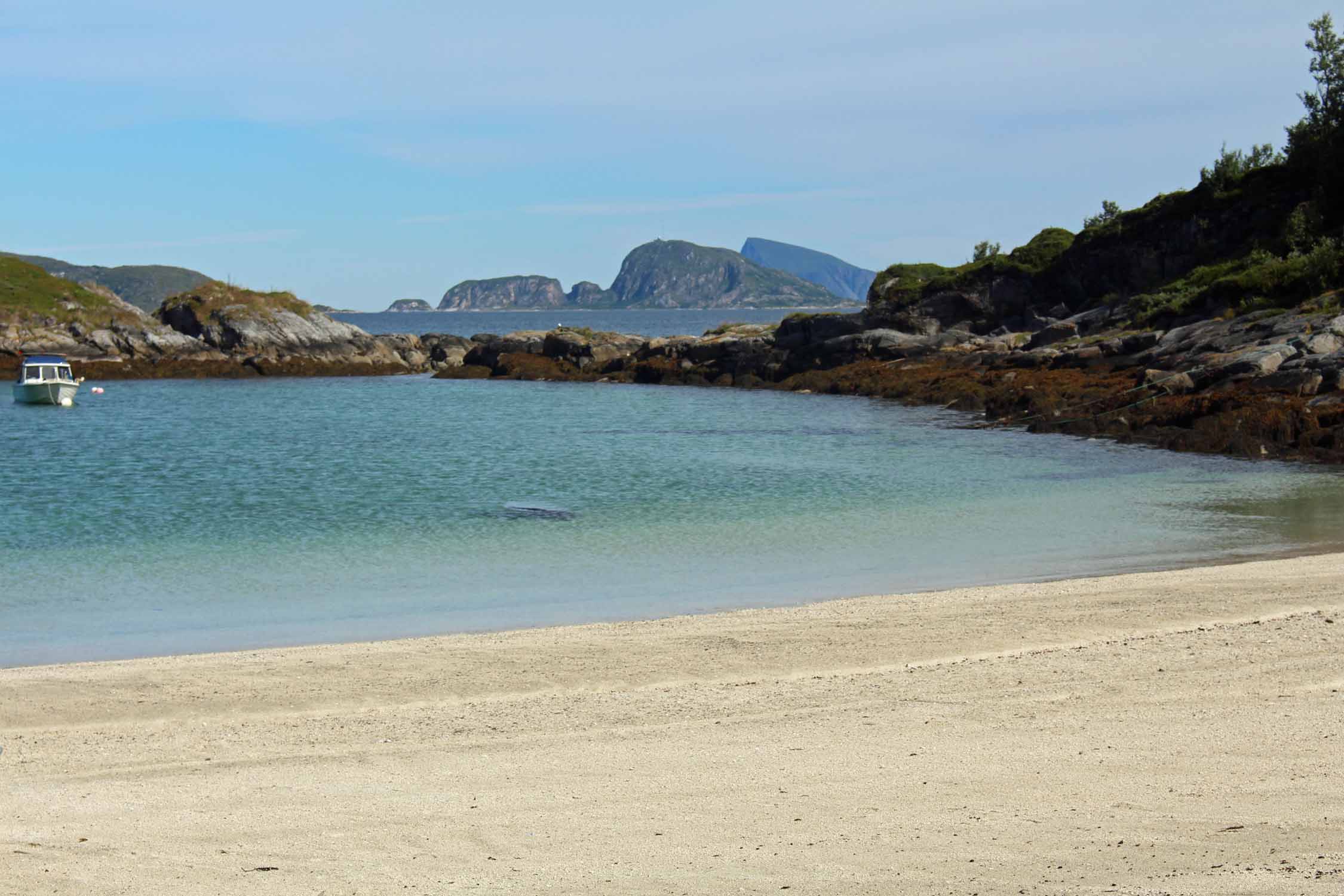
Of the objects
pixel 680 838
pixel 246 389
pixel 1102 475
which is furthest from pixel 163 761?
pixel 246 389

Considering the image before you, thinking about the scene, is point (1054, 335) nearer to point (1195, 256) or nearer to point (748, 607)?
point (1195, 256)

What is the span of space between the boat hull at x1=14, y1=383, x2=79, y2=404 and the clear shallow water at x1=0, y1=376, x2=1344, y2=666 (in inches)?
669

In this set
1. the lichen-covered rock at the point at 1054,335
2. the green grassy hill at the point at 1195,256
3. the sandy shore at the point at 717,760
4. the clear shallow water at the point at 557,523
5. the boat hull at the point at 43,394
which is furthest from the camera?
the boat hull at the point at 43,394

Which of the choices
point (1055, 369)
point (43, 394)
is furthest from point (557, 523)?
point (43, 394)

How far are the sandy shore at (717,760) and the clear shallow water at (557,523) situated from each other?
268 centimetres

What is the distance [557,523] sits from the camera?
21.2 meters

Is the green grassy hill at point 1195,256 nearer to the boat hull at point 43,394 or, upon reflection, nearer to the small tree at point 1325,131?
the small tree at point 1325,131

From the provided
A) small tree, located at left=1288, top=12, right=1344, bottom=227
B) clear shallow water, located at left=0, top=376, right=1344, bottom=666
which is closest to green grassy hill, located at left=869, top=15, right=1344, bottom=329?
small tree, located at left=1288, top=12, right=1344, bottom=227

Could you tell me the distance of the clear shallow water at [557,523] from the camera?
14.7 metres

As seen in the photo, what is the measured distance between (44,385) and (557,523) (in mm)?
44366

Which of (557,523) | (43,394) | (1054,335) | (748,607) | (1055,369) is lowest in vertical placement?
(748,607)

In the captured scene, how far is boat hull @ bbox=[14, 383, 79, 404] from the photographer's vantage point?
185ft

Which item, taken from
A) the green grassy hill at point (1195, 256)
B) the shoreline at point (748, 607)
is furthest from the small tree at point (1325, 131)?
the shoreline at point (748, 607)

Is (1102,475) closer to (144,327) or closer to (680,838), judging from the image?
(680,838)
